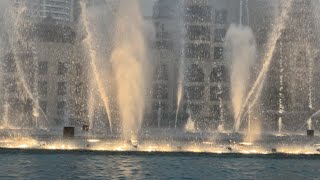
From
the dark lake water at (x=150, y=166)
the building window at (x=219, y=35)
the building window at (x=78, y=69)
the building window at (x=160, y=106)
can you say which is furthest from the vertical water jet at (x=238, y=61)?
the dark lake water at (x=150, y=166)

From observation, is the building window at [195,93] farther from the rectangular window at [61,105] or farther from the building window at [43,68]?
the building window at [43,68]

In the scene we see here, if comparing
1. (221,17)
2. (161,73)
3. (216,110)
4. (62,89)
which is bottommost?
(216,110)

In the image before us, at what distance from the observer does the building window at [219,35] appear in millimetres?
81250

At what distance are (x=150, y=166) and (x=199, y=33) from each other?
200 feet

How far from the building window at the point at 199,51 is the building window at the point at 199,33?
1458mm

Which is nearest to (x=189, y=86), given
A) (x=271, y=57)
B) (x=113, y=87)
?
(x=113, y=87)

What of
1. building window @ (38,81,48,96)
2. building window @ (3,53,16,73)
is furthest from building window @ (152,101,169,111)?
building window @ (3,53,16,73)

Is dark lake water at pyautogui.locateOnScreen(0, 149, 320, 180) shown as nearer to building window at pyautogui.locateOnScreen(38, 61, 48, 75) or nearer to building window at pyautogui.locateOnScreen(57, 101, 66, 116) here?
building window at pyautogui.locateOnScreen(57, 101, 66, 116)

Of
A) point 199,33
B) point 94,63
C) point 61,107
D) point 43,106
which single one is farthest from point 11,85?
point 199,33

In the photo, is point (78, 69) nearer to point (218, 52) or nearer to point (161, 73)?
point (161, 73)

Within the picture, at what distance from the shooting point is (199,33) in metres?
81.1

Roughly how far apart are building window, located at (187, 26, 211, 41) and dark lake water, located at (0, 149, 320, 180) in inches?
2216

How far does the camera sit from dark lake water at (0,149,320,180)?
64.6ft

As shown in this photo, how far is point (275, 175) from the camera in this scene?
67.6 feet
